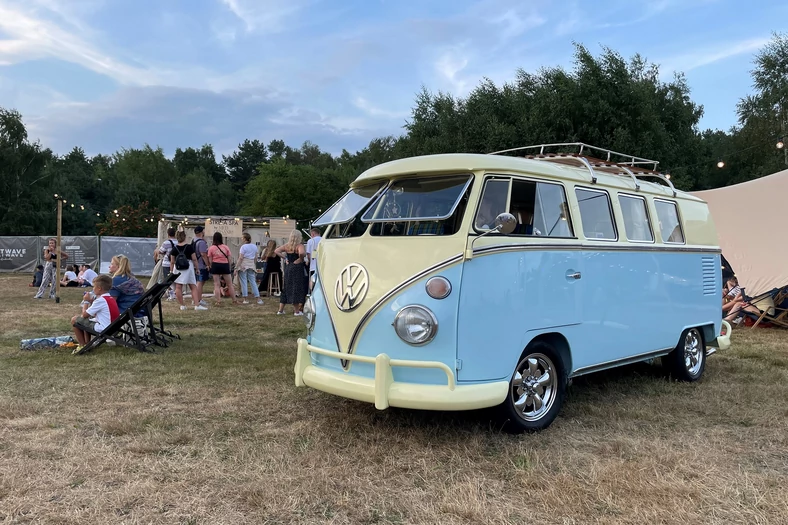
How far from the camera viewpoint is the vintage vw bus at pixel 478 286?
4.06 meters

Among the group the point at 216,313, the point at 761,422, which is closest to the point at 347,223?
the point at 761,422

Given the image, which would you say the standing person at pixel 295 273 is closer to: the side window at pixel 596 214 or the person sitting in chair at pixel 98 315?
the person sitting in chair at pixel 98 315

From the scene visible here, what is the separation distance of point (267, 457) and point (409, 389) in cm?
110

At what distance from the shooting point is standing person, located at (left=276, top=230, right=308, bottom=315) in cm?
1124

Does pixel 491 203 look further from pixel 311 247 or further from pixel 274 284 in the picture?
pixel 274 284

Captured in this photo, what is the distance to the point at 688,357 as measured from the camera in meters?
6.51

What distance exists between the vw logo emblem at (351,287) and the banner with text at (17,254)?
28.8m

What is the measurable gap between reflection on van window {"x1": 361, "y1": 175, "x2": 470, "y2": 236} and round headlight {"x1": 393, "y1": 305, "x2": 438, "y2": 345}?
2.12ft

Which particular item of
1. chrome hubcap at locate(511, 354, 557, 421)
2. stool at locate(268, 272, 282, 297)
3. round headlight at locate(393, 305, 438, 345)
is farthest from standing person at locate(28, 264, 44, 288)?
chrome hubcap at locate(511, 354, 557, 421)

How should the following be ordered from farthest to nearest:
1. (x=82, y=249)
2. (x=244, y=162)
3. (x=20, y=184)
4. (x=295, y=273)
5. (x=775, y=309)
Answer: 1. (x=244, y=162)
2. (x=20, y=184)
3. (x=82, y=249)
4. (x=295, y=273)
5. (x=775, y=309)

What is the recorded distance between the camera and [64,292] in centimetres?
1709

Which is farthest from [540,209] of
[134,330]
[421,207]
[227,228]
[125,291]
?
[227,228]

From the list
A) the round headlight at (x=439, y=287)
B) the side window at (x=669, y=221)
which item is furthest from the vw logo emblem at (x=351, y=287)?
the side window at (x=669, y=221)

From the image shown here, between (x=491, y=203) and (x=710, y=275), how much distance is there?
3.81 metres
